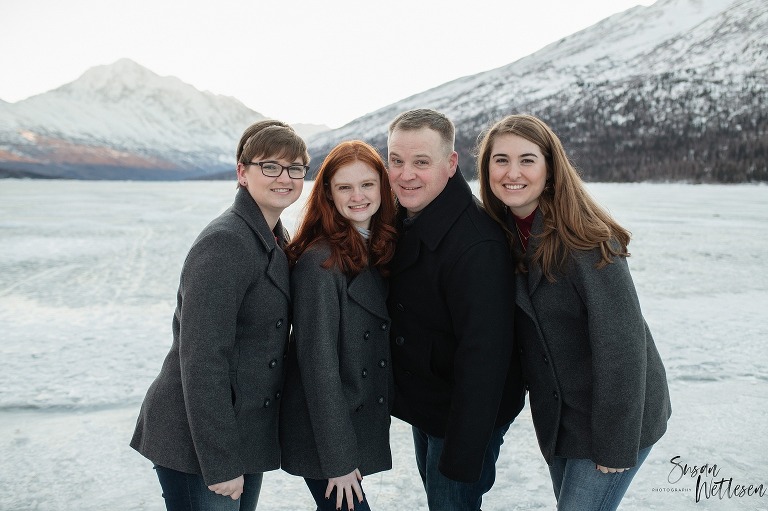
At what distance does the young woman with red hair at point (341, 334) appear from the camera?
1.82 metres

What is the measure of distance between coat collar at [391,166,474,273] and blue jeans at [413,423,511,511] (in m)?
0.71

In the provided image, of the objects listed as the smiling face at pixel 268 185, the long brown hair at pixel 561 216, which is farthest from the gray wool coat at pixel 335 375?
the long brown hair at pixel 561 216

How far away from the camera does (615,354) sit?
169cm

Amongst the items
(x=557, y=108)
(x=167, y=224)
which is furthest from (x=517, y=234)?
(x=557, y=108)

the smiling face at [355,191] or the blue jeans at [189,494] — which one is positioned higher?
the smiling face at [355,191]

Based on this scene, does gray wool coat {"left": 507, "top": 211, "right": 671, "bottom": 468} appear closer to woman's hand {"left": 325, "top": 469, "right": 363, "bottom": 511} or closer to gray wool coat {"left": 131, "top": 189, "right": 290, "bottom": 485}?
woman's hand {"left": 325, "top": 469, "right": 363, "bottom": 511}

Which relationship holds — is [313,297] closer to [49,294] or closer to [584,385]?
[584,385]

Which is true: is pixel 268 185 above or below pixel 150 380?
above

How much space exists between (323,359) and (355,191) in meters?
0.61

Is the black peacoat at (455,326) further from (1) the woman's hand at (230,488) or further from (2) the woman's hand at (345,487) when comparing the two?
(1) the woman's hand at (230,488)

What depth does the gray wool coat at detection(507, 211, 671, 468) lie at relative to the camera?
1.69 metres


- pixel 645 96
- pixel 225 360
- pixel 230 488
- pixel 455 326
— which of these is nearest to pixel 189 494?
pixel 230 488

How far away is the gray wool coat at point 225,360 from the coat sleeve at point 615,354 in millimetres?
983

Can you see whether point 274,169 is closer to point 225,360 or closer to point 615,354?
point 225,360
